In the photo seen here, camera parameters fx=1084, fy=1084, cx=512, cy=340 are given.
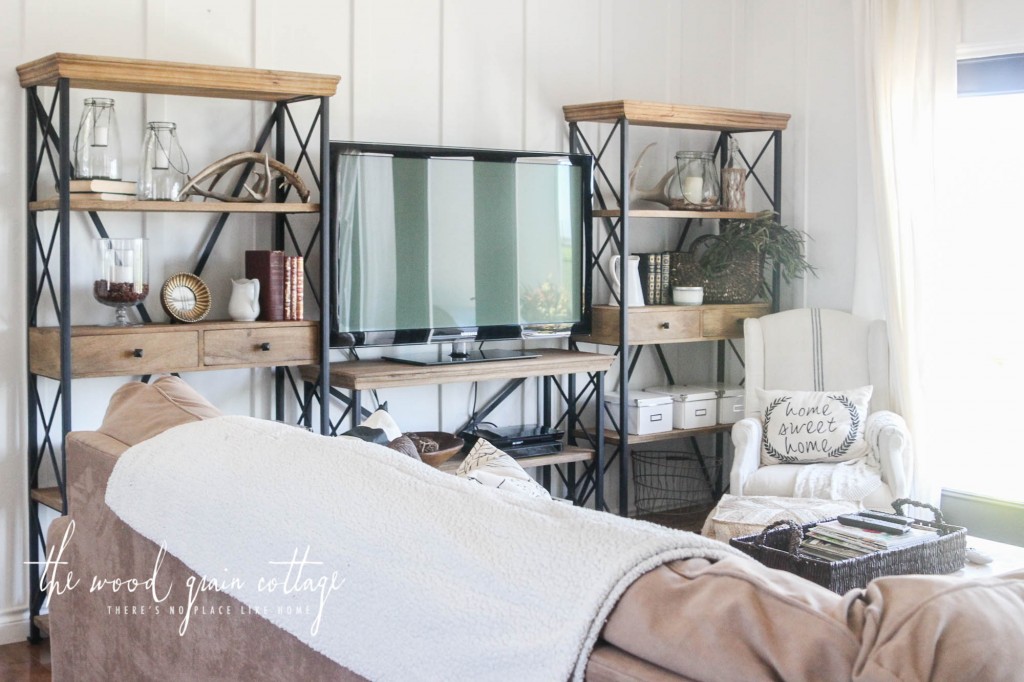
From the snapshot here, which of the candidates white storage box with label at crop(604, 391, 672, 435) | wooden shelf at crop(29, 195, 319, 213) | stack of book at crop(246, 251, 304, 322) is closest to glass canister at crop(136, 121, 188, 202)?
wooden shelf at crop(29, 195, 319, 213)

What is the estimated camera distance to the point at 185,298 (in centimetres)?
367

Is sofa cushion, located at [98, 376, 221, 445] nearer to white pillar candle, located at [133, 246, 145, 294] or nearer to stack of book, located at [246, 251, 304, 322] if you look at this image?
white pillar candle, located at [133, 246, 145, 294]

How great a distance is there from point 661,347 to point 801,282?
73 centimetres

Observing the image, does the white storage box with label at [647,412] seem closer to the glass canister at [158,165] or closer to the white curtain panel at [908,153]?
the white curtain panel at [908,153]

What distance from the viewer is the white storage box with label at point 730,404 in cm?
496

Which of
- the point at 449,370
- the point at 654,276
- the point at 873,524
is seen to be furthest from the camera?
the point at 654,276

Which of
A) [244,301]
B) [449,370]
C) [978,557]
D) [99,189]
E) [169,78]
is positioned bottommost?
[978,557]

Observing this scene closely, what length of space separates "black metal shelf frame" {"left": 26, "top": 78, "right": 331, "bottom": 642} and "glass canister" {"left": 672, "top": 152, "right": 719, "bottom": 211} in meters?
1.66

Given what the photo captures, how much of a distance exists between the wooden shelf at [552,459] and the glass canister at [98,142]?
1576mm

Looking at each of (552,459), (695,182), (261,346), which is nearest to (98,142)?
(261,346)

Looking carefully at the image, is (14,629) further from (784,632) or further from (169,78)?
(784,632)

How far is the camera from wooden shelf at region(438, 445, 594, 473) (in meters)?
4.20

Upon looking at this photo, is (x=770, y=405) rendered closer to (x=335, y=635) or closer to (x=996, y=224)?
(x=996, y=224)

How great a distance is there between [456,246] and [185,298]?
1079 millimetres
